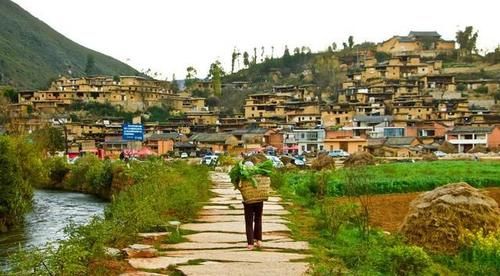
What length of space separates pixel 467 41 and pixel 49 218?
354ft

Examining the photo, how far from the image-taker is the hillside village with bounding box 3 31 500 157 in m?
70.8

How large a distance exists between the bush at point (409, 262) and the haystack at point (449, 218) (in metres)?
3.55

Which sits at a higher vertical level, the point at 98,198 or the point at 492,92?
the point at 492,92

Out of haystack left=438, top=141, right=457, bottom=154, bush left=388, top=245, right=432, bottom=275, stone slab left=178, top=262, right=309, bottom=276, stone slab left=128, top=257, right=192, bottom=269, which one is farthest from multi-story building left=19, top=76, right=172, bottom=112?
bush left=388, top=245, right=432, bottom=275

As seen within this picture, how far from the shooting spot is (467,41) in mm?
122125

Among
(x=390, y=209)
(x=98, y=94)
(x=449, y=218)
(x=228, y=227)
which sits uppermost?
(x=98, y=94)

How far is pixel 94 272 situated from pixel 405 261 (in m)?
3.50

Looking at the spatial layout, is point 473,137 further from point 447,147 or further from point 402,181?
point 402,181

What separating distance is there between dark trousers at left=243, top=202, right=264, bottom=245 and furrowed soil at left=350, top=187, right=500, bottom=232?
5.06 m

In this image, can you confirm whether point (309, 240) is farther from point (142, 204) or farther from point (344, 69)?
point (344, 69)

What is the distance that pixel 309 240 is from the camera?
10.5 meters

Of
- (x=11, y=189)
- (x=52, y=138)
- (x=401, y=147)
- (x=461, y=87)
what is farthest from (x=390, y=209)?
(x=461, y=87)

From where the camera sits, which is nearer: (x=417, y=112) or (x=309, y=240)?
(x=309, y=240)

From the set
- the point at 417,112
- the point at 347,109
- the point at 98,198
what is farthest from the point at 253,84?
the point at 98,198
